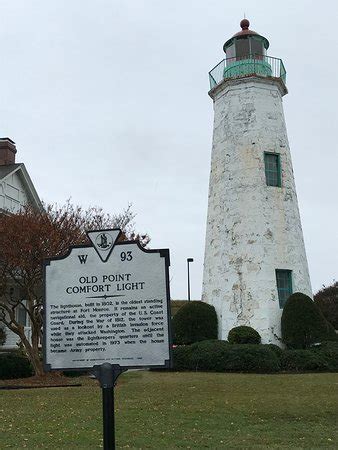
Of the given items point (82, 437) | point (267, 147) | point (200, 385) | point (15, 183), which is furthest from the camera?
point (15, 183)

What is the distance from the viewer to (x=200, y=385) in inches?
659

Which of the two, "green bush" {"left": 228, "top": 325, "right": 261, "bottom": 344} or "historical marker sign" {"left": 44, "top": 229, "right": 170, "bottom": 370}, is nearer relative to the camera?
"historical marker sign" {"left": 44, "top": 229, "right": 170, "bottom": 370}

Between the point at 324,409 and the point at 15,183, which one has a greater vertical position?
the point at 15,183

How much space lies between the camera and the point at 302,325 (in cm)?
2350

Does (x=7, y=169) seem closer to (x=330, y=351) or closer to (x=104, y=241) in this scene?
(x=330, y=351)

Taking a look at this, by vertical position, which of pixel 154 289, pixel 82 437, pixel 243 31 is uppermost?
pixel 243 31

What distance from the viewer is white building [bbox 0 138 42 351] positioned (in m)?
29.9

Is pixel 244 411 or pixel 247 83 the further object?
pixel 247 83

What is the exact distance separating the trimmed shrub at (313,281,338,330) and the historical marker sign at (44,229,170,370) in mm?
38236

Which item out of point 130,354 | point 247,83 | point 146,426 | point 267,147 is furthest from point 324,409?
point 247,83

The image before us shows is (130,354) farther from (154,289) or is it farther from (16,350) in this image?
(16,350)

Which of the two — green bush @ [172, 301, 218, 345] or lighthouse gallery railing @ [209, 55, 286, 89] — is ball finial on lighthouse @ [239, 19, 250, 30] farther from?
green bush @ [172, 301, 218, 345]

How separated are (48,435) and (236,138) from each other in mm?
19365

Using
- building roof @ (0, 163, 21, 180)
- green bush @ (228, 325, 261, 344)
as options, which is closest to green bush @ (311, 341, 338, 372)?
green bush @ (228, 325, 261, 344)
